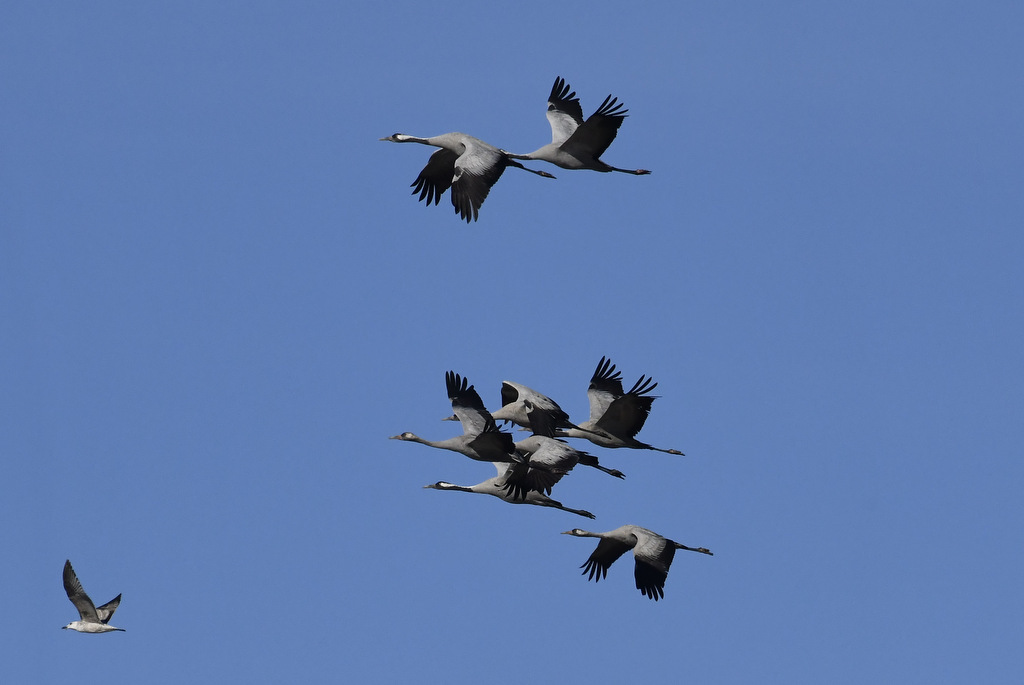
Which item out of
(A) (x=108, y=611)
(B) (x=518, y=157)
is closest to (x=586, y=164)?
(B) (x=518, y=157)

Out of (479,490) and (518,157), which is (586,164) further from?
(479,490)

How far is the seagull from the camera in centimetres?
3844

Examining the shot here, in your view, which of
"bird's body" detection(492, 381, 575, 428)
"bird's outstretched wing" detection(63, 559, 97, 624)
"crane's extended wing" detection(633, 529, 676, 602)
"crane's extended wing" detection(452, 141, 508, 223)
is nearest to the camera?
"crane's extended wing" detection(452, 141, 508, 223)

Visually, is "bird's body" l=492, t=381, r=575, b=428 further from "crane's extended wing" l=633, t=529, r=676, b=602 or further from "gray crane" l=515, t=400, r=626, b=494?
"crane's extended wing" l=633, t=529, r=676, b=602

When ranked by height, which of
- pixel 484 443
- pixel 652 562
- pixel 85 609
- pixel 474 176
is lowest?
pixel 85 609

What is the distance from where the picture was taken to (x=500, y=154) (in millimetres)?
31203

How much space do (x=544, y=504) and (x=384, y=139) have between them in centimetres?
814

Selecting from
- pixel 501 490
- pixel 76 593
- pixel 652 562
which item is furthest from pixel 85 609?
pixel 652 562

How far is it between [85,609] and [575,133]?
55.3 feet

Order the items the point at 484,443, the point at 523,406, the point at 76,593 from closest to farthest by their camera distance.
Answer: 1. the point at 484,443
2. the point at 523,406
3. the point at 76,593

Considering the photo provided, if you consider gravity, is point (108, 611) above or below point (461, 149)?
below

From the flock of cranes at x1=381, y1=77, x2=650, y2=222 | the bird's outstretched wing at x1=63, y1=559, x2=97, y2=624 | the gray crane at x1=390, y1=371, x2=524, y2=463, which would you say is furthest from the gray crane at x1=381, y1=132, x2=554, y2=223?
the bird's outstretched wing at x1=63, y1=559, x2=97, y2=624

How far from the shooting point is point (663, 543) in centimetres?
3203

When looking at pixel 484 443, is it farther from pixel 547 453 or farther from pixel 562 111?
pixel 562 111
